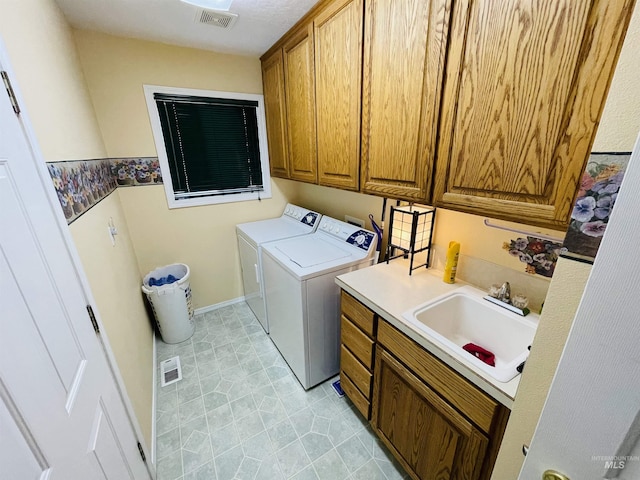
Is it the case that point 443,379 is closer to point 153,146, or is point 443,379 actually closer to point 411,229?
point 411,229

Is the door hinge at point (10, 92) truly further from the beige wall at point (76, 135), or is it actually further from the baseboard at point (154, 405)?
the baseboard at point (154, 405)

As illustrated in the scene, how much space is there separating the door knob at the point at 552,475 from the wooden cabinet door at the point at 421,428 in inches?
16.8

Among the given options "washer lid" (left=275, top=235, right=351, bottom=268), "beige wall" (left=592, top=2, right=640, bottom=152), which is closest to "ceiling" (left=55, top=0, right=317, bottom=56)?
"washer lid" (left=275, top=235, right=351, bottom=268)

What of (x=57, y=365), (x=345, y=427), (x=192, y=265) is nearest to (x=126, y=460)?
(x=57, y=365)

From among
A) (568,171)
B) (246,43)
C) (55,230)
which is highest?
(246,43)

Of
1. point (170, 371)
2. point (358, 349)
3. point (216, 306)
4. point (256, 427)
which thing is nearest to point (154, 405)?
point (170, 371)

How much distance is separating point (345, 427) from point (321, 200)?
1832 millimetres

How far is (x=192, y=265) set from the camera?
8.50ft

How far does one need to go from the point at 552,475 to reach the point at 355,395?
1192 millimetres

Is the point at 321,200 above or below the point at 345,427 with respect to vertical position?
above

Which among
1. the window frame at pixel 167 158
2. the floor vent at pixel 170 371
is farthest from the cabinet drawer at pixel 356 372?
the window frame at pixel 167 158

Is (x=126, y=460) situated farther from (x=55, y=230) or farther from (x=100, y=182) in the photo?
(x=100, y=182)

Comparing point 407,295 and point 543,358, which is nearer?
point 543,358

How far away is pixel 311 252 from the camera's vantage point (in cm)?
188
